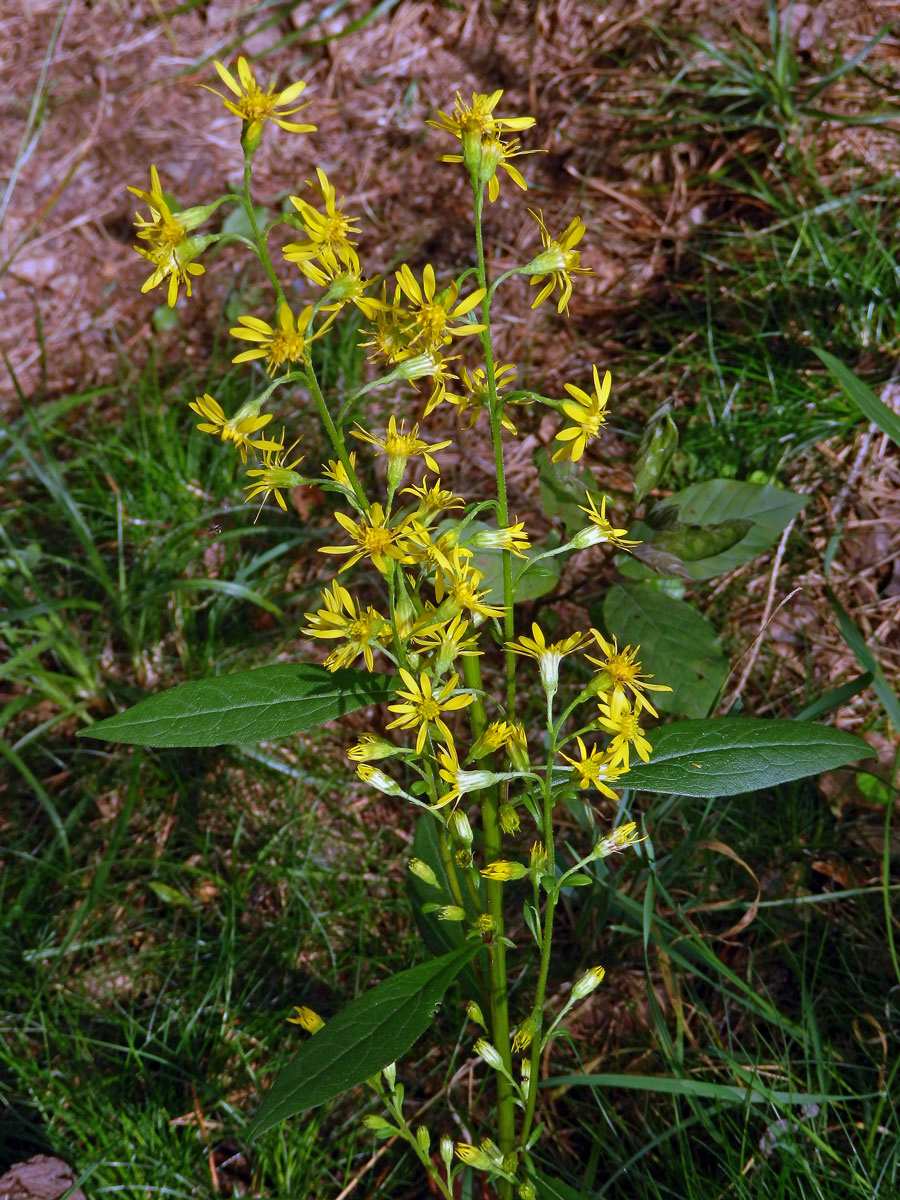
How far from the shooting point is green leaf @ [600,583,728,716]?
2.40 meters

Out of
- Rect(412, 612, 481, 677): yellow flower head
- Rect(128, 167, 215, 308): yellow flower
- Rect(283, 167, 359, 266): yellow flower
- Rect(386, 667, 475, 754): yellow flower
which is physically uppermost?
Rect(128, 167, 215, 308): yellow flower

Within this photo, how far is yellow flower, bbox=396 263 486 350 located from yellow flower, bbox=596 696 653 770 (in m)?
0.67

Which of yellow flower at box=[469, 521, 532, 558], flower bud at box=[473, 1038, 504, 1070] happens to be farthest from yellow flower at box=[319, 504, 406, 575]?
flower bud at box=[473, 1038, 504, 1070]

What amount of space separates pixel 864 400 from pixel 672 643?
748mm

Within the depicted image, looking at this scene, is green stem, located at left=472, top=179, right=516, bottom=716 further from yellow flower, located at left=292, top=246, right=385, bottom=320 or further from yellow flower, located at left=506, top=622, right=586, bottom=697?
yellow flower, located at left=292, top=246, right=385, bottom=320

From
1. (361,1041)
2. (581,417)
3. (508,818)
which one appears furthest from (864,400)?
(361,1041)

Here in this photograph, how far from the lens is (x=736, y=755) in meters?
1.80

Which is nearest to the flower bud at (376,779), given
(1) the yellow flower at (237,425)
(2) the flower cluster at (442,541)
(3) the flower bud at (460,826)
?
(2) the flower cluster at (442,541)

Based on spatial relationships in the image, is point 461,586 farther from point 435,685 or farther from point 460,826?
point 460,826

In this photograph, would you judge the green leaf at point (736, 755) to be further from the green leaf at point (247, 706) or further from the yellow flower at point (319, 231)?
the yellow flower at point (319, 231)

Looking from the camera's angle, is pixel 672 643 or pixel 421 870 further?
pixel 672 643

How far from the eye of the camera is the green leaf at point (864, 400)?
2.35 metres

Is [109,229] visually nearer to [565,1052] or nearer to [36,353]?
[36,353]

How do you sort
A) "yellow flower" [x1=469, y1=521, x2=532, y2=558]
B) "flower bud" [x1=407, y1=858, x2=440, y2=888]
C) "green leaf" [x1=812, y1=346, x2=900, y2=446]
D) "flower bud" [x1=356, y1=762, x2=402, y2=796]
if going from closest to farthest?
"yellow flower" [x1=469, y1=521, x2=532, y2=558] < "flower bud" [x1=356, y1=762, x2=402, y2=796] < "flower bud" [x1=407, y1=858, x2=440, y2=888] < "green leaf" [x1=812, y1=346, x2=900, y2=446]
